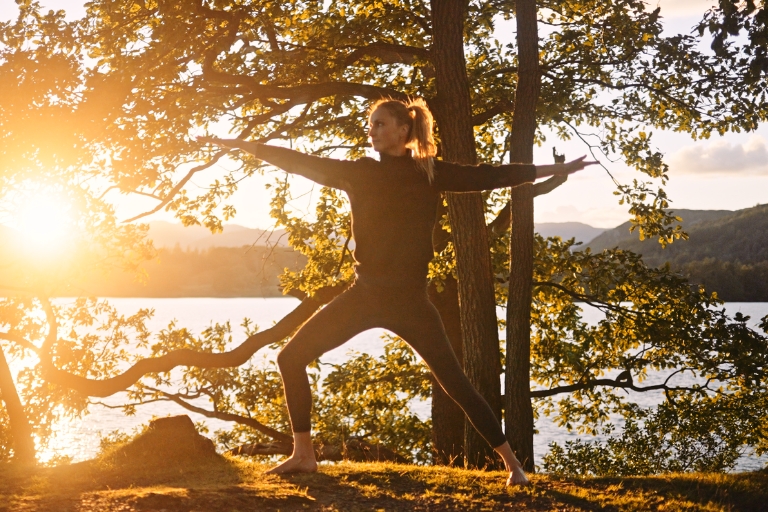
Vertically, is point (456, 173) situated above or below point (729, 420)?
above

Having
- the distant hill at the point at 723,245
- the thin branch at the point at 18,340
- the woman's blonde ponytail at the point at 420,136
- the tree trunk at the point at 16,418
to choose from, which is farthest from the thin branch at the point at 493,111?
the distant hill at the point at 723,245

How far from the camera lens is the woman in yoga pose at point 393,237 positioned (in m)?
→ 4.60

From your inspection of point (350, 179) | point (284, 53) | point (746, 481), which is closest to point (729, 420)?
point (746, 481)

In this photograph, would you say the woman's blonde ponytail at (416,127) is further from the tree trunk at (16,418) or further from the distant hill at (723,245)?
the distant hill at (723,245)

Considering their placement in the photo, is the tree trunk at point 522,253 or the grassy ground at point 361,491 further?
the tree trunk at point 522,253

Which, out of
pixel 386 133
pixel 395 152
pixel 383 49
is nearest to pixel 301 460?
pixel 395 152

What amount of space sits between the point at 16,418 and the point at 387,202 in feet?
31.9

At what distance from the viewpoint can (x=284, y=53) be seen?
978 cm

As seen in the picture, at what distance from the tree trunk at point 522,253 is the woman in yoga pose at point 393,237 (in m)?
4.18

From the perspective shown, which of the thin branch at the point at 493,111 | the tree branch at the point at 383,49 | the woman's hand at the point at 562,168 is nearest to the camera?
the woman's hand at the point at 562,168

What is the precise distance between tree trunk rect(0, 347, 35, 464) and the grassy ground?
5.72 meters

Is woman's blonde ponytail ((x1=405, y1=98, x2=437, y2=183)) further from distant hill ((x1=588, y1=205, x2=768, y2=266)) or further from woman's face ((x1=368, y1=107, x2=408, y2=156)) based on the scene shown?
distant hill ((x1=588, y1=205, x2=768, y2=266))

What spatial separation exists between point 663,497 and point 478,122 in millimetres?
7827

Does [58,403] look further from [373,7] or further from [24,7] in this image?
[373,7]
